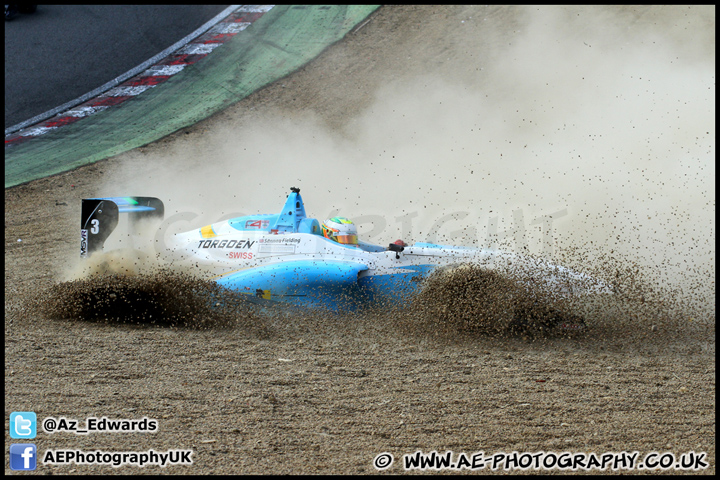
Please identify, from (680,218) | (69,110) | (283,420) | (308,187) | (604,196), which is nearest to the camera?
(283,420)

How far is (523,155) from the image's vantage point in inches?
473

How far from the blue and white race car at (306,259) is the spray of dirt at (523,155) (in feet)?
1.61

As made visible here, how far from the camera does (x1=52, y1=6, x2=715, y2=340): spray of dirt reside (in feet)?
30.1

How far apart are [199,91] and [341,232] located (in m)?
10.0

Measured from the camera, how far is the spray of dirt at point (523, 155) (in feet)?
30.1

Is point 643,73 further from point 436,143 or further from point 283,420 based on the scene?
point 283,420

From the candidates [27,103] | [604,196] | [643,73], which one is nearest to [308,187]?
[604,196]

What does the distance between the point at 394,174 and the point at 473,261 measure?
18.7ft

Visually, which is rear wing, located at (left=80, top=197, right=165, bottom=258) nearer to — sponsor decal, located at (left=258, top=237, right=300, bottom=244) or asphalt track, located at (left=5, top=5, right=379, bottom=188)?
sponsor decal, located at (left=258, top=237, right=300, bottom=244)

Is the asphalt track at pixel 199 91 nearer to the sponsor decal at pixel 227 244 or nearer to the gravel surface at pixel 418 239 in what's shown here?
the gravel surface at pixel 418 239

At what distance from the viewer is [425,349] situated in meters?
6.10

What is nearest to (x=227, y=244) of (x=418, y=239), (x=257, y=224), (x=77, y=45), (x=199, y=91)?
(x=257, y=224)

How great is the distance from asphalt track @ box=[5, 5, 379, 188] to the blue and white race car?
23.2ft

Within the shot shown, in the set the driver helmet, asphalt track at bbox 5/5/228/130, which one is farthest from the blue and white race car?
asphalt track at bbox 5/5/228/130
